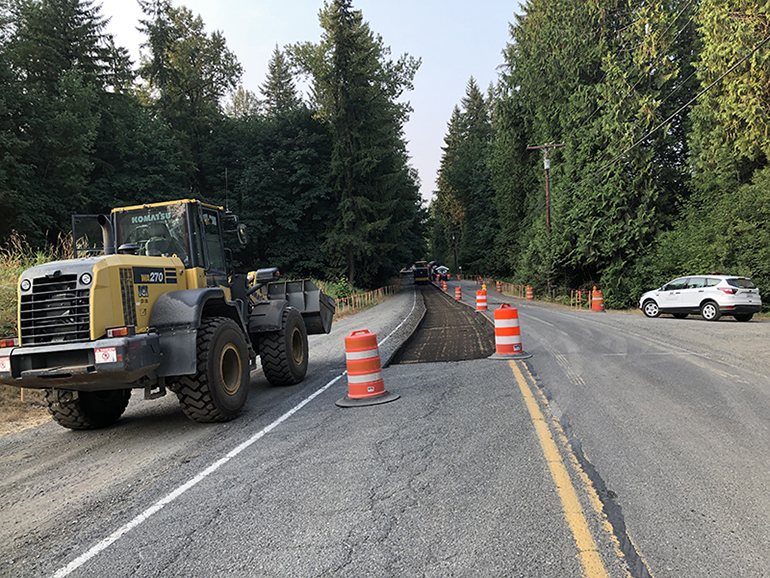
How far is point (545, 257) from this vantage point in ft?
120

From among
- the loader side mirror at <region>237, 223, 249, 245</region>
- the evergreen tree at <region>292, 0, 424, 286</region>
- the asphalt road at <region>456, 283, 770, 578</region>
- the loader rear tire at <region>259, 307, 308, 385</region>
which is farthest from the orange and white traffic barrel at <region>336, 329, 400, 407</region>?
the evergreen tree at <region>292, 0, 424, 286</region>

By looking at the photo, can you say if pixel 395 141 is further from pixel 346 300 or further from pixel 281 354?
pixel 281 354

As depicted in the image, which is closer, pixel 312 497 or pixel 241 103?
pixel 312 497

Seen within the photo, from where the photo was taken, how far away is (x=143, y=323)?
6.57 metres

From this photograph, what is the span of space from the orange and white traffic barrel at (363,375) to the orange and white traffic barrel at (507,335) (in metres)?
3.83

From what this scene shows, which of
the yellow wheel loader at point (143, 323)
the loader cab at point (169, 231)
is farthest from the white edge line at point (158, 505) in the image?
the loader cab at point (169, 231)

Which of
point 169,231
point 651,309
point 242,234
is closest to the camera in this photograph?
point 169,231

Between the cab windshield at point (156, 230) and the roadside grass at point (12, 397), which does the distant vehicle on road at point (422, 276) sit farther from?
the cab windshield at point (156, 230)

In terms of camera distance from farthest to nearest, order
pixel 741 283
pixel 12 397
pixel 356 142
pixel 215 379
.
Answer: pixel 356 142 → pixel 741 283 → pixel 12 397 → pixel 215 379

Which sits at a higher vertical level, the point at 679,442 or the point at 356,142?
the point at 356,142

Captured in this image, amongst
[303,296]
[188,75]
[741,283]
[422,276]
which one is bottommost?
[741,283]

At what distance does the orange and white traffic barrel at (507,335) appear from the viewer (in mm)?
11070

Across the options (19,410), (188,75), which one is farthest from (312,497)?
(188,75)

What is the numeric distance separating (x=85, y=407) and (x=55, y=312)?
5.91ft
